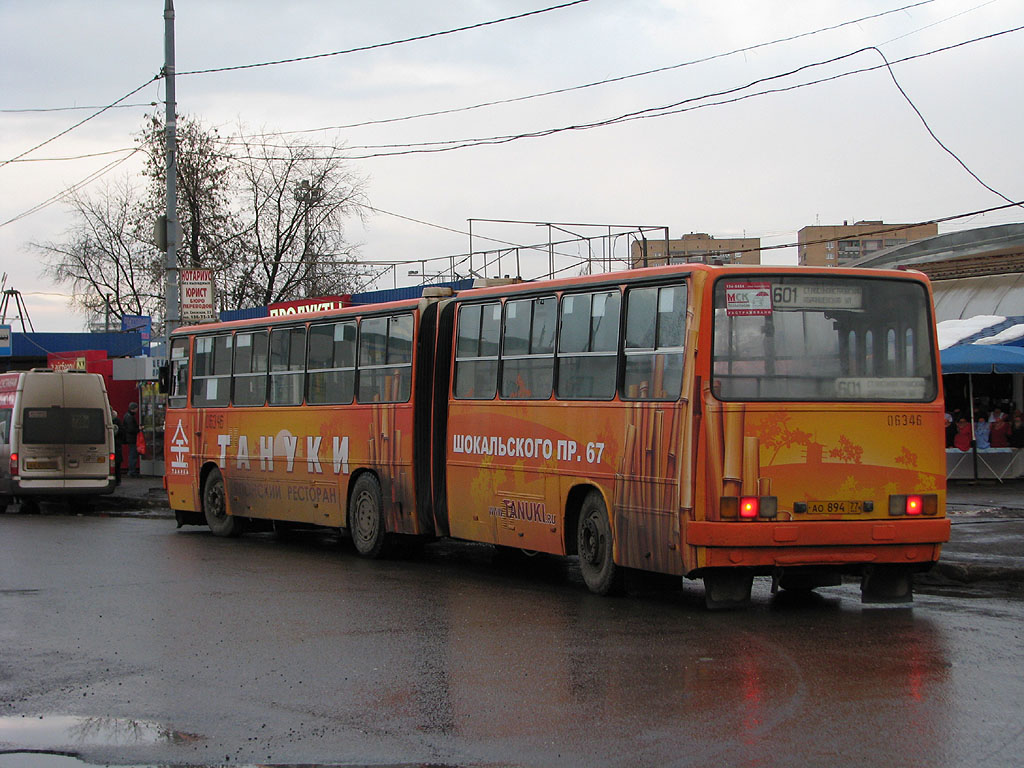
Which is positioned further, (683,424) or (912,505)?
(912,505)

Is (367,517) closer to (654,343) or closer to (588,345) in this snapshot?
(588,345)

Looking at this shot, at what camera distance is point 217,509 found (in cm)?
1900

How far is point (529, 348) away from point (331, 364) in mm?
4274

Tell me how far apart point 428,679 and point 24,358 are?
180 ft

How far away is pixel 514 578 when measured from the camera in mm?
13414

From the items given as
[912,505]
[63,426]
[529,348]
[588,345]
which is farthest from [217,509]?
[912,505]

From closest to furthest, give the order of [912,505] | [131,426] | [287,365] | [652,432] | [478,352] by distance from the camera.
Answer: [912,505]
[652,432]
[478,352]
[287,365]
[131,426]

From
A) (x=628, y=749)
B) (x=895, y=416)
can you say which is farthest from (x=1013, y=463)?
(x=628, y=749)

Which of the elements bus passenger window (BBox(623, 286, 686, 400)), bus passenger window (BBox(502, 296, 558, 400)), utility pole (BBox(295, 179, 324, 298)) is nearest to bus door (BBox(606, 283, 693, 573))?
bus passenger window (BBox(623, 286, 686, 400))

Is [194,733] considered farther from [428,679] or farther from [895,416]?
[895,416]

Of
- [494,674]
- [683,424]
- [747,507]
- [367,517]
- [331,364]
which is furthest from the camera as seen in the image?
[331,364]

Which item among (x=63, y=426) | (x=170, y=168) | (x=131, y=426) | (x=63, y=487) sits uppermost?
(x=170, y=168)

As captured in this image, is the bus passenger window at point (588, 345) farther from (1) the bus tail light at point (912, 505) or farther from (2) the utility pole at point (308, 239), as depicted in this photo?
(2) the utility pole at point (308, 239)

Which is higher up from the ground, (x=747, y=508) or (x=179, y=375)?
(x=179, y=375)
